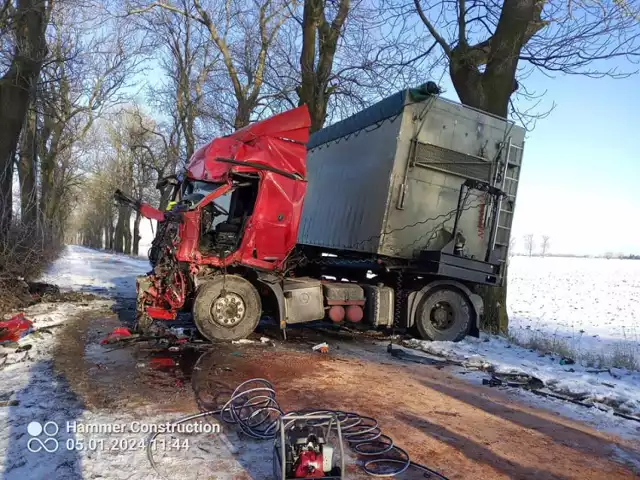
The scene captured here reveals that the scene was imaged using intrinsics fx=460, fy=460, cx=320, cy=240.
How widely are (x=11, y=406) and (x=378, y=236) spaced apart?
18.2ft

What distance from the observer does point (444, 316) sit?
8.55m

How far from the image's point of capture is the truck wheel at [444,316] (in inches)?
330

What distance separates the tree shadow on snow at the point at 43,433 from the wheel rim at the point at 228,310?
8.50 ft

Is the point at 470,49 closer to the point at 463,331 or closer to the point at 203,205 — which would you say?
the point at 463,331

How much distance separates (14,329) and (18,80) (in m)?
6.61

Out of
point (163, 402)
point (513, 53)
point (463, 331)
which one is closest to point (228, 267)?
point (163, 402)

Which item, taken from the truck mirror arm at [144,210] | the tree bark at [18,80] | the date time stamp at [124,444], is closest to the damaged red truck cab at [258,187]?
the truck mirror arm at [144,210]

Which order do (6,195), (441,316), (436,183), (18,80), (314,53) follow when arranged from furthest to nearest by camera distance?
(314,53) < (18,80) < (6,195) < (441,316) < (436,183)

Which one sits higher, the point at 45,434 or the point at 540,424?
the point at 540,424

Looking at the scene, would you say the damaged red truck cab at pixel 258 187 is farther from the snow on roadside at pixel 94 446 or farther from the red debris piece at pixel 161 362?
the snow on roadside at pixel 94 446

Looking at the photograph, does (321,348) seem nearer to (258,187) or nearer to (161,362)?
(161,362)

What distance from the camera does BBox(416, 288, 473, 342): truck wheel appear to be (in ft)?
27.5

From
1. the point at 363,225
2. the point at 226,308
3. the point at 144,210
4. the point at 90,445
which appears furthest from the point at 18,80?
the point at 90,445

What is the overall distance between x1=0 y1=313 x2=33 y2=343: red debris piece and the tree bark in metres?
4.29
